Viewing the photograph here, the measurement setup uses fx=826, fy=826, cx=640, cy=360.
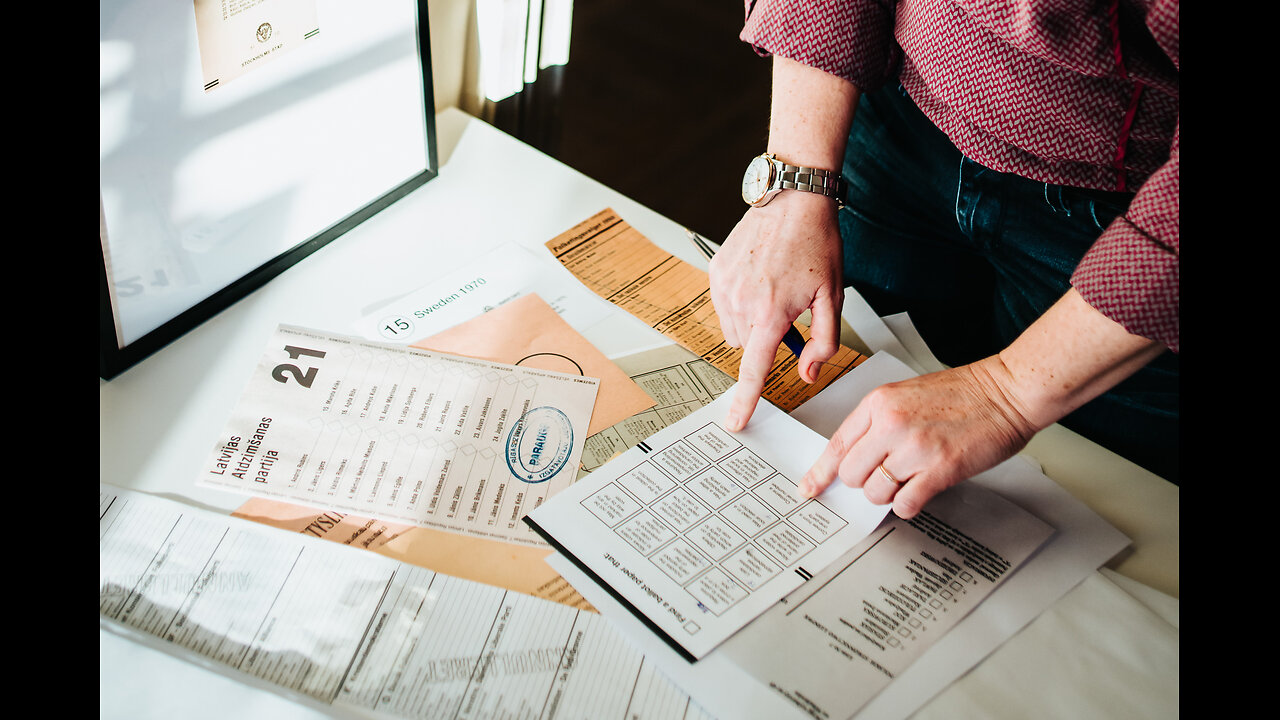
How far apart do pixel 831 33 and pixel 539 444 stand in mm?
496

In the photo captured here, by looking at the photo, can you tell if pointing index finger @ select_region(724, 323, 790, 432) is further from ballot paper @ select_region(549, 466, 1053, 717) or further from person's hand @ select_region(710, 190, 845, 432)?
ballot paper @ select_region(549, 466, 1053, 717)

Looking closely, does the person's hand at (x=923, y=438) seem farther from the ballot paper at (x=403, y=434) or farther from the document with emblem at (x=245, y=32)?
the document with emblem at (x=245, y=32)

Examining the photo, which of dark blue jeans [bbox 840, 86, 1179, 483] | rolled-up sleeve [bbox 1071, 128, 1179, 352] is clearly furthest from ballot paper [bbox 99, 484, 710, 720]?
dark blue jeans [bbox 840, 86, 1179, 483]

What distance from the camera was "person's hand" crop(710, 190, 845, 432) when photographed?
0.78 metres

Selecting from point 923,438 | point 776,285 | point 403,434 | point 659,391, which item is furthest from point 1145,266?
point 403,434

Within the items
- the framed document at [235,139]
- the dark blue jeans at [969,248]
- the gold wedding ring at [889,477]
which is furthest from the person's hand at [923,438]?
the framed document at [235,139]

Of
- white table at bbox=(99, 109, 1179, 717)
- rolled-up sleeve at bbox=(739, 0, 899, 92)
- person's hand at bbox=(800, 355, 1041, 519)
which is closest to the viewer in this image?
white table at bbox=(99, 109, 1179, 717)

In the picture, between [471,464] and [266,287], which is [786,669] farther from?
[266,287]

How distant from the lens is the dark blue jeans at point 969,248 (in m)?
0.83

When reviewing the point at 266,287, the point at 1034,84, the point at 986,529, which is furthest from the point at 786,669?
the point at 266,287

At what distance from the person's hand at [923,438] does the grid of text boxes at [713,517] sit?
1.3 inches

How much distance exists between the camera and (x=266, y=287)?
891mm

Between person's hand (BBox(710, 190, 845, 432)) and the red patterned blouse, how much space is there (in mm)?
153
